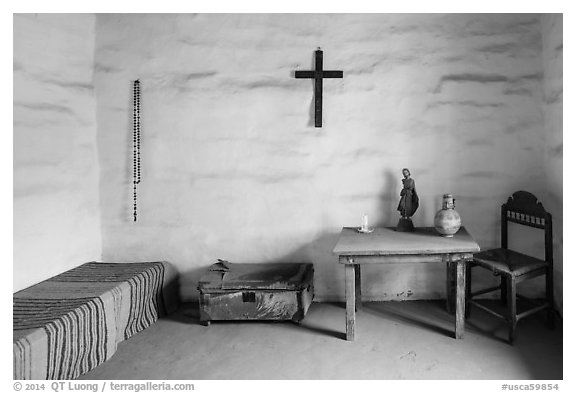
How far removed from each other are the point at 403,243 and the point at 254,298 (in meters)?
1.24

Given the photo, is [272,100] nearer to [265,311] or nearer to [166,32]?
[166,32]

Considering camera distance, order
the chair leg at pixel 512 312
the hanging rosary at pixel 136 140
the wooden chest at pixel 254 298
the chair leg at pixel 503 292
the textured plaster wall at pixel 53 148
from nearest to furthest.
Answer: the chair leg at pixel 512 312 < the textured plaster wall at pixel 53 148 < the wooden chest at pixel 254 298 < the chair leg at pixel 503 292 < the hanging rosary at pixel 136 140

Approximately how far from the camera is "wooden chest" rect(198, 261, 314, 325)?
3.50 m

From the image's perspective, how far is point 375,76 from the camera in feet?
12.9

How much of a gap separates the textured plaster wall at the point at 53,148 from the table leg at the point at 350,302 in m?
2.39

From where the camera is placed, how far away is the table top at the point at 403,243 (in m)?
3.12

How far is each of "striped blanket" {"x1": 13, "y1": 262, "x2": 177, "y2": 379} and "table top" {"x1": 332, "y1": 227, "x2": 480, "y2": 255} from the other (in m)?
1.61

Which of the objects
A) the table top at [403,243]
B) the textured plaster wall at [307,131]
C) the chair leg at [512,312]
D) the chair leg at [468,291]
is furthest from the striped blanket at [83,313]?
the chair leg at [512,312]

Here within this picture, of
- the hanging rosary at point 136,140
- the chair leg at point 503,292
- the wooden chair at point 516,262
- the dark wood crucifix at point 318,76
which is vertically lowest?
the chair leg at point 503,292

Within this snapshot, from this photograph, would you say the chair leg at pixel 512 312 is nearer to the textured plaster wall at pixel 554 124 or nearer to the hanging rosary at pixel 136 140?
the textured plaster wall at pixel 554 124

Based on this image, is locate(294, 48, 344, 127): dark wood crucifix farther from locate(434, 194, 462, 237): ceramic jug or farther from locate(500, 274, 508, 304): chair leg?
locate(500, 274, 508, 304): chair leg

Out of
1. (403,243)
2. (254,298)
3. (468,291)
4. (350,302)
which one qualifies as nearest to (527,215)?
(468,291)

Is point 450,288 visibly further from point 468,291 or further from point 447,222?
point 447,222

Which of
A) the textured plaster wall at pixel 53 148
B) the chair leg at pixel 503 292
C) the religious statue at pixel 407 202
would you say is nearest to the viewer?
the textured plaster wall at pixel 53 148
